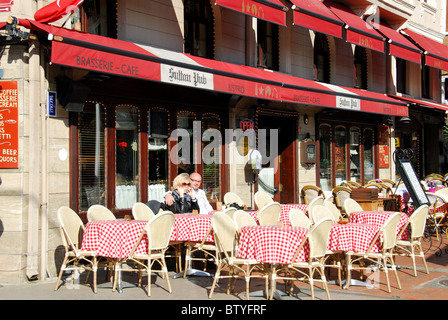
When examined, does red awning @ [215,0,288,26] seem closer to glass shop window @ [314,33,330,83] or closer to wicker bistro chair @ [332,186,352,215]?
wicker bistro chair @ [332,186,352,215]

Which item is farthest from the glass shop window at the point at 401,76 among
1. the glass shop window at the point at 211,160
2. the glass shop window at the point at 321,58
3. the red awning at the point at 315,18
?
the glass shop window at the point at 211,160

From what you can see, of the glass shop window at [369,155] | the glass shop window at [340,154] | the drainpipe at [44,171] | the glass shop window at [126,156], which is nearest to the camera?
the drainpipe at [44,171]

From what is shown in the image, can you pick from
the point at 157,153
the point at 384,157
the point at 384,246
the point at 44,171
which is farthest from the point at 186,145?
the point at 384,157

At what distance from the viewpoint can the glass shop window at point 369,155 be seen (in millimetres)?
16703

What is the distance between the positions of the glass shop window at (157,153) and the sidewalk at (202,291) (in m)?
2.36

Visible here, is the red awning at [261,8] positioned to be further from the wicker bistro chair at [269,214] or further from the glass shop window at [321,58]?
the glass shop window at [321,58]

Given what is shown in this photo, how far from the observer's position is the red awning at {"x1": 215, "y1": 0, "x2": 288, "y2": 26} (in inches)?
385

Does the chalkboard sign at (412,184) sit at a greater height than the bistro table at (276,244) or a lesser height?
greater

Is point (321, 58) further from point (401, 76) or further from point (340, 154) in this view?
point (401, 76)

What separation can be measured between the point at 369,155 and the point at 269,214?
922cm

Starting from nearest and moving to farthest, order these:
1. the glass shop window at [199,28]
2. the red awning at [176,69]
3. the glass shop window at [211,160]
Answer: the red awning at [176,69] < the glass shop window at [199,28] < the glass shop window at [211,160]

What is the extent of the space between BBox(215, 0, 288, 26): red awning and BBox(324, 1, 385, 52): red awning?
2.74 metres

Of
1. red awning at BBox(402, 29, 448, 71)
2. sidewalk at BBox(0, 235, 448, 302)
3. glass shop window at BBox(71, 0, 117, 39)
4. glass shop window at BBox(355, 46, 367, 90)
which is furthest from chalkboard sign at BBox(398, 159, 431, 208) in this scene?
red awning at BBox(402, 29, 448, 71)

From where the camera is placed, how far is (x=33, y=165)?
7617mm
